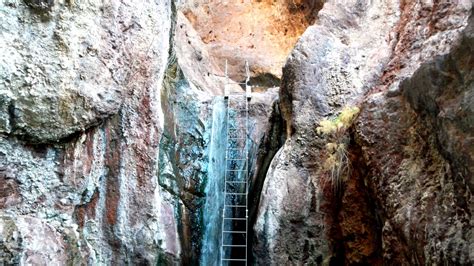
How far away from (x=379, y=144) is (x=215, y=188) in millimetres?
3266

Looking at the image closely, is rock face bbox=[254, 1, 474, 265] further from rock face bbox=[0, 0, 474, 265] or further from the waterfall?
the waterfall

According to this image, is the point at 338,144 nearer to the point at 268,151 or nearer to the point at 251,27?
the point at 268,151

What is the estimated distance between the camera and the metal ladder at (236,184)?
262 inches

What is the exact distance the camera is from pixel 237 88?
10.1 meters

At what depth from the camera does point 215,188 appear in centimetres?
722

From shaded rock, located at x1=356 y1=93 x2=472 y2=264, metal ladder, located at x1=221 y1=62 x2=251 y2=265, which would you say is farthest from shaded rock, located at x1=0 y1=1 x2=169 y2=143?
shaded rock, located at x1=356 y1=93 x2=472 y2=264

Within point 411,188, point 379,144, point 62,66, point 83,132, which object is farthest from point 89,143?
point 411,188

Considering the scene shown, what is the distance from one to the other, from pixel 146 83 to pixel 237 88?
4207mm

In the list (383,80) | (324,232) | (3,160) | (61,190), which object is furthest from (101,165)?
(383,80)

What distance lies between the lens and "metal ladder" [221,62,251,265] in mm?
6664

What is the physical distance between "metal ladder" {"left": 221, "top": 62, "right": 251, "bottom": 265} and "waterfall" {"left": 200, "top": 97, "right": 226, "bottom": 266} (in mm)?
95

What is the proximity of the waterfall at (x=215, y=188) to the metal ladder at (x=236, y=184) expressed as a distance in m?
0.09

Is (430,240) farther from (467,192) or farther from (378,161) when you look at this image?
(378,161)

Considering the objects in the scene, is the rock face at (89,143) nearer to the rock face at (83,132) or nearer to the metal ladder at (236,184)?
the rock face at (83,132)
